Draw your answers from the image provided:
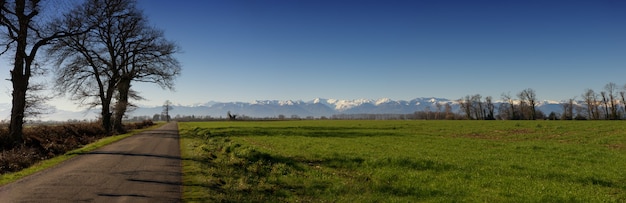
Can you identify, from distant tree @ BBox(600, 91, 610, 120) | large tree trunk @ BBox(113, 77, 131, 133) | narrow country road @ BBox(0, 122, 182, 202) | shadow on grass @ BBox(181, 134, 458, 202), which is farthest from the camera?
distant tree @ BBox(600, 91, 610, 120)

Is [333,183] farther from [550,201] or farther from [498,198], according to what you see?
[550,201]

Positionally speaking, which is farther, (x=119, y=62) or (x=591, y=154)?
(x=119, y=62)

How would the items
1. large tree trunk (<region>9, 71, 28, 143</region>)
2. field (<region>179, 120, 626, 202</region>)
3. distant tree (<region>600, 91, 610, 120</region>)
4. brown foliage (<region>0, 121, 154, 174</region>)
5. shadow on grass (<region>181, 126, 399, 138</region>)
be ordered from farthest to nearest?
distant tree (<region>600, 91, 610, 120</region>) → shadow on grass (<region>181, 126, 399, 138</region>) → large tree trunk (<region>9, 71, 28, 143</region>) → brown foliage (<region>0, 121, 154, 174</region>) → field (<region>179, 120, 626, 202</region>)

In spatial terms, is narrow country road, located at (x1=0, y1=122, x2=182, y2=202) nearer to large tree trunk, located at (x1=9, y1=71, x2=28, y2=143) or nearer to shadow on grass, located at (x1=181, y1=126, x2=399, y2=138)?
large tree trunk, located at (x1=9, y1=71, x2=28, y2=143)

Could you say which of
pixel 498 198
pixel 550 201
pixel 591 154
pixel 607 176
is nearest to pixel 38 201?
pixel 498 198

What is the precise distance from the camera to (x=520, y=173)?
14719 millimetres

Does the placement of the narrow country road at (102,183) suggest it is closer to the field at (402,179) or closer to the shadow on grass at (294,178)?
the field at (402,179)

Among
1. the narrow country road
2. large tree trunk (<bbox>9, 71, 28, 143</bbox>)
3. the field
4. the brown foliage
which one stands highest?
large tree trunk (<bbox>9, 71, 28, 143</bbox>)

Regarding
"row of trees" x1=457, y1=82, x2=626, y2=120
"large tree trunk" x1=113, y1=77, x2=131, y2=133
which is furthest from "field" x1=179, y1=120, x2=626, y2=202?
"row of trees" x1=457, y1=82, x2=626, y2=120

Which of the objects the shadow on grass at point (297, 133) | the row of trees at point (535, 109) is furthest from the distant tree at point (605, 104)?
the shadow on grass at point (297, 133)

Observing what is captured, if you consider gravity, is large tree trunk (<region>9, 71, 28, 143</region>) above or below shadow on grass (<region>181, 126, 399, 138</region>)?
above

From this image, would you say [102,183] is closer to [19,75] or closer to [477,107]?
[19,75]

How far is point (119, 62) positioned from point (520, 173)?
144 ft

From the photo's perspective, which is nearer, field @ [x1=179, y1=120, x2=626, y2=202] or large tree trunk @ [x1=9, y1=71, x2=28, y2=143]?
field @ [x1=179, y1=120, x2=626, y2=202]
